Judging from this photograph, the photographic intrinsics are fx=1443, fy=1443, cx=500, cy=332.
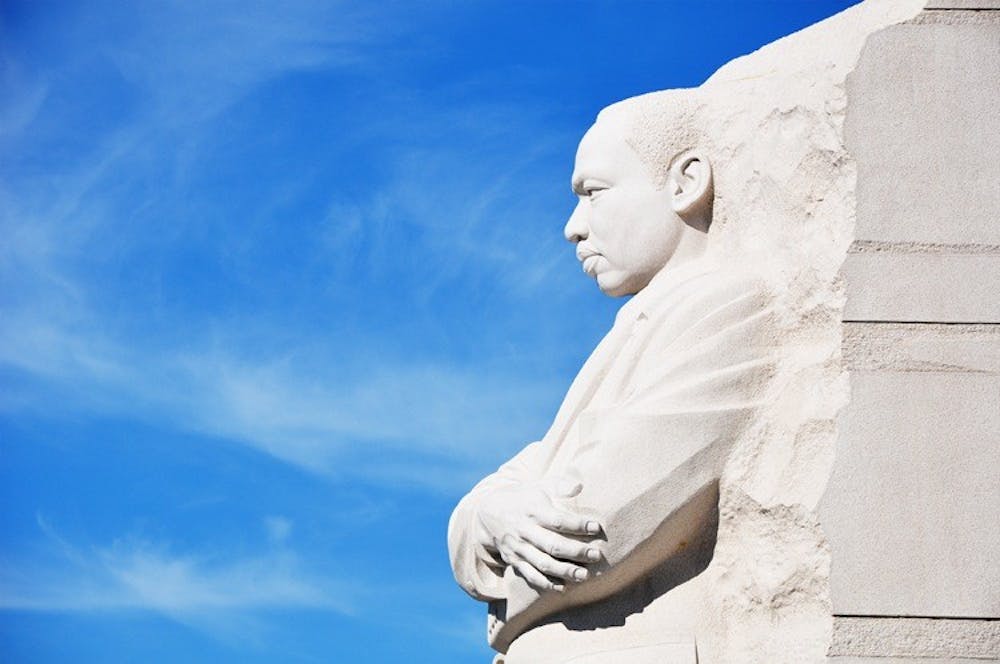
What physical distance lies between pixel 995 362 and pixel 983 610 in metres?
0.85

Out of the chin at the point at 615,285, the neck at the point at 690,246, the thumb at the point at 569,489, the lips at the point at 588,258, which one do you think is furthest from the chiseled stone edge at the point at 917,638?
the lips at the point at 588,258

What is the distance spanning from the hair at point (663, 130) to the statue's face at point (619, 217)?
0.04 meters

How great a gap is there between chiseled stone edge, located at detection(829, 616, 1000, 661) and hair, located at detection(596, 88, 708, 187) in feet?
6.59

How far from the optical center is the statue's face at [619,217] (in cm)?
589

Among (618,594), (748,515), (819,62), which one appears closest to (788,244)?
(819,62)

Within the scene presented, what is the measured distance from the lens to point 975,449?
193 inches

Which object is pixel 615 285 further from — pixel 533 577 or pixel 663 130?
pixel 533 577

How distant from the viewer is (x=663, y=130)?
5.92m

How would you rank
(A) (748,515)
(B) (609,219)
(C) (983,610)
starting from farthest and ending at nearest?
(B) (609,219) < (A) (748,515) < (C) (983,610)

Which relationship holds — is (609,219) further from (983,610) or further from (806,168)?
(983,610)

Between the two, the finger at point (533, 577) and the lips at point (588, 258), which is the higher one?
the lips at point (588, 258)

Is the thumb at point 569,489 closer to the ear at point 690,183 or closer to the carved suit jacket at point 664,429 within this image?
the carved suit jacket at point 664,429

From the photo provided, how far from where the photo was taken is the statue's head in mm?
5863

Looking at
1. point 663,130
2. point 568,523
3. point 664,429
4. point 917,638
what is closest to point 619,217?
point 663,130
